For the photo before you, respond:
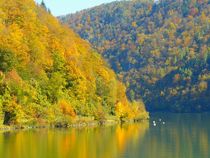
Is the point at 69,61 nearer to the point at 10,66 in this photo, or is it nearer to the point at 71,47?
the point at 71,47

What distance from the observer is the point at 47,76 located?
113375 mm

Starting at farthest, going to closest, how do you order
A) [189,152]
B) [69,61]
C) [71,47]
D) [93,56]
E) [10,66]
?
[93,56], [71,47], [69,61], [10,66], [189,152]

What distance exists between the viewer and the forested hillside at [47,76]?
95625 mm

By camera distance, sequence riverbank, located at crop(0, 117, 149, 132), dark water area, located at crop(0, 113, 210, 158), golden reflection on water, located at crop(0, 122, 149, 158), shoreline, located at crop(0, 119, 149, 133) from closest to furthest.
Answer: golden reflection on water, located at crop(0, 122, 149, 158), dark water area, located at crop(0, 113, 210, 158), shoreline, located at crop(0, 119, 149, 133), riverbank, located at crop(0, 117, 149, 132)

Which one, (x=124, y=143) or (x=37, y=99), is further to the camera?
(x=37, y=99)

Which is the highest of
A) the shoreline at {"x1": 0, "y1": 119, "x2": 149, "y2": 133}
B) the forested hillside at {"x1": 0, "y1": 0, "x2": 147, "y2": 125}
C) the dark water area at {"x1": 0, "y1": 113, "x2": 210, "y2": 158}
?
the forested hillside at {"x1": 0, "y1": 0, "x2": 147, "y2": 125}

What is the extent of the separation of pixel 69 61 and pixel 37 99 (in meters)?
19.7

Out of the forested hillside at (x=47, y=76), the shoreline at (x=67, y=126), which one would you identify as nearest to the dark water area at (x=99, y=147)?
the shoreline at (x=67, y=126)

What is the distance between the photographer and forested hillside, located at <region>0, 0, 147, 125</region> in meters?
95.6

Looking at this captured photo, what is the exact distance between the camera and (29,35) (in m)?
114

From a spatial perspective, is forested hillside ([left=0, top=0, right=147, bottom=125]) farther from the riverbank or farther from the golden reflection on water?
the golden reflection on water

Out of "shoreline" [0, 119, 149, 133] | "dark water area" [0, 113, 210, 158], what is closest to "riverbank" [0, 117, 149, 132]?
"shoreline" [0, 119, 149, 133]

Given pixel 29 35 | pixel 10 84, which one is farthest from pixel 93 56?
pixel 10 84

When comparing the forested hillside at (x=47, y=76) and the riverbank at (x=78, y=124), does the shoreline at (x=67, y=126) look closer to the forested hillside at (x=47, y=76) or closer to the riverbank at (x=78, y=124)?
the riverbank at (x=78, y=124)
